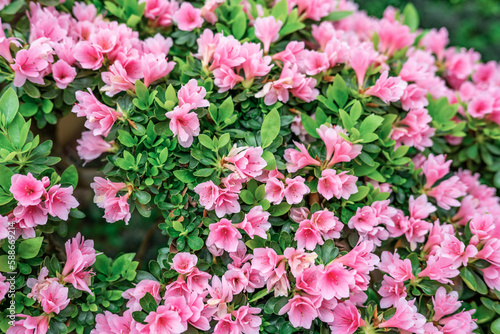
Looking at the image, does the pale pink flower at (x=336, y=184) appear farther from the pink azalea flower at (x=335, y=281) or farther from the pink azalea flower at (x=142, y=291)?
the pink azalea flower at (x=142, y=291)

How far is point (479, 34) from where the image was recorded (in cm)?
461

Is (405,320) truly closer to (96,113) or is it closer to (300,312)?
(300,312)

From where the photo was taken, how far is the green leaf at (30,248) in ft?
4.35

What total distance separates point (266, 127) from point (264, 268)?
1.45 ft

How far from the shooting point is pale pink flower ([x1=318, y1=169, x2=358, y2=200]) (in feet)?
4.50

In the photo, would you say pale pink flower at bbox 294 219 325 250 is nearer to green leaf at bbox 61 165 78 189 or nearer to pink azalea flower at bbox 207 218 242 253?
pink azalea flower at bbox 207 218 242 253

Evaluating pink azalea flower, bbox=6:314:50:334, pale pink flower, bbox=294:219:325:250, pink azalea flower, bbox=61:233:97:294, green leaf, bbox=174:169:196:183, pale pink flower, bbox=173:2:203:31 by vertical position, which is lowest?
pink azalea flower, bbox=6:314:50:334

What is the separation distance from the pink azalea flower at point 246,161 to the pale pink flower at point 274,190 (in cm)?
5

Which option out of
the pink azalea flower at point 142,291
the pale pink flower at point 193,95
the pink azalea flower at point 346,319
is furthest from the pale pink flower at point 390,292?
the pale pink flower at point 193,95

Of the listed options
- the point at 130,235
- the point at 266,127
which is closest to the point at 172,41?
the point at 266,127

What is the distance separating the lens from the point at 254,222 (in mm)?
1343

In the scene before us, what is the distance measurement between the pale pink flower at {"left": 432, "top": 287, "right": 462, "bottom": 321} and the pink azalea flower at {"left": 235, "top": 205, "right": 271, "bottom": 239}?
1.96ft

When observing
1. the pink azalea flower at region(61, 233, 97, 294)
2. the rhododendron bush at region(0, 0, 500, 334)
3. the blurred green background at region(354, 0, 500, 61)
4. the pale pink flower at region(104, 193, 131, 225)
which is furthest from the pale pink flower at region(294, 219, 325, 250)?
the blurred green background at region(354, 0, 500, 61)

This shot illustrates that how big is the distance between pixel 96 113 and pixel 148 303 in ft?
1.98
